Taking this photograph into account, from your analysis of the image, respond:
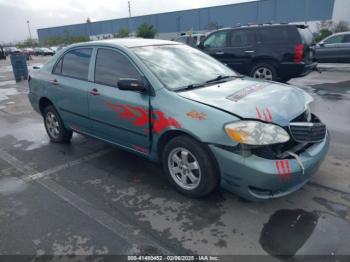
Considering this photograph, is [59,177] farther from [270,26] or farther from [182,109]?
[270,26]

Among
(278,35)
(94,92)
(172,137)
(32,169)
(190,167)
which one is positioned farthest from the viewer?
(278,35)

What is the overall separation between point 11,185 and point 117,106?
1705 millimetres

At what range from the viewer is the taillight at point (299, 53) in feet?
27.3

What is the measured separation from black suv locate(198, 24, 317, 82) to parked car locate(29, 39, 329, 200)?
16.6 feet

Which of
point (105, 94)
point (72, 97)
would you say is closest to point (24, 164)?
point (72, 97)

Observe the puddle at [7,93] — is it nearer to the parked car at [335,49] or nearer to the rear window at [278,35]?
the rear window at [278,35]

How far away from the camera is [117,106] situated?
3.66m

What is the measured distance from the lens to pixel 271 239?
8.55ft

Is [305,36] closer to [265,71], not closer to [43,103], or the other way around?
[265,71]

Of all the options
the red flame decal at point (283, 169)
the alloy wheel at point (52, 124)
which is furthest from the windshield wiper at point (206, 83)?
the alloy wheel at point (52, 124)

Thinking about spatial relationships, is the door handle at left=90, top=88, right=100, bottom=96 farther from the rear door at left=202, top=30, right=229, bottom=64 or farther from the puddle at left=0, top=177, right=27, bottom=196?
the rear door at left=202, top=30, right=229, bottom=64

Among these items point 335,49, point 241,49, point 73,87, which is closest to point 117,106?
point 73,87

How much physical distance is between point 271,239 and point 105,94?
2.53 m

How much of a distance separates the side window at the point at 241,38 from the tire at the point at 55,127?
634cm
